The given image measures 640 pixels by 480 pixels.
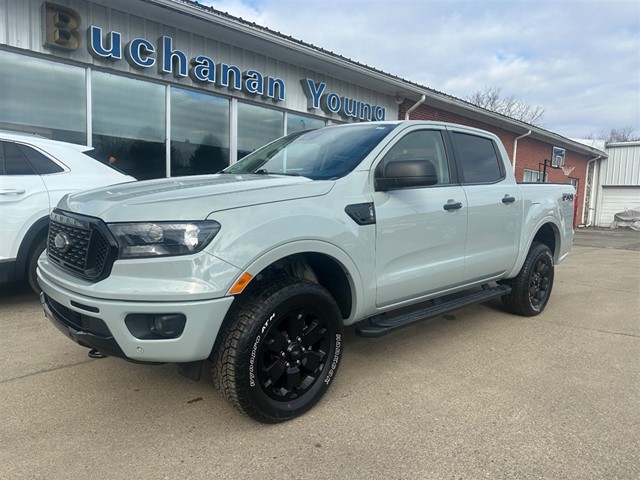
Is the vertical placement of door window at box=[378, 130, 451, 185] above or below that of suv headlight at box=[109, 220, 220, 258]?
above

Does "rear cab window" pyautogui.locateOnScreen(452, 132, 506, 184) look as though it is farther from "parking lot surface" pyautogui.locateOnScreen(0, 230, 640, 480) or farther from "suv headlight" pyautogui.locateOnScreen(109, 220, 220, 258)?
"suv headlight" pyautogui.locateOnScreen(109, 220, 220, 258)

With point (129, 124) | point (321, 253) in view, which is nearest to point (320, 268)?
point (321, 253)

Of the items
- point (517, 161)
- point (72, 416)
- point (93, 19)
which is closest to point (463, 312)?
point (72, 416)

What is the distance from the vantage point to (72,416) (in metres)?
2.80

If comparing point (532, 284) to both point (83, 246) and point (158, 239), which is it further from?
point (83, 246)

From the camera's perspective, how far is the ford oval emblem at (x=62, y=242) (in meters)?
2.68

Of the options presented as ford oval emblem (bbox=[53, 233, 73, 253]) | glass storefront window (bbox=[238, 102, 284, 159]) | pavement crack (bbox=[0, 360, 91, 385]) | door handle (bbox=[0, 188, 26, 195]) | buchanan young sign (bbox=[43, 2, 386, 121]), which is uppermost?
buchanan young sign (bbox=[43, 2, 386, 121])

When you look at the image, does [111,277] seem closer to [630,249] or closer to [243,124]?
[243,124]

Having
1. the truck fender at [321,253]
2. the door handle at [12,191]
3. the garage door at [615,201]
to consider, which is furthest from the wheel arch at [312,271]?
the garage door at [615,201]

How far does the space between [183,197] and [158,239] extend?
27cm

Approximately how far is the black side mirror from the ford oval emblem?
1929 millimetres

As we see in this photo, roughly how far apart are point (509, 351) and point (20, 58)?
747cm

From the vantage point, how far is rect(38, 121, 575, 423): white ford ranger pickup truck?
236 cm

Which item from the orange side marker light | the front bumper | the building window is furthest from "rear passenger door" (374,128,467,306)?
the building window
